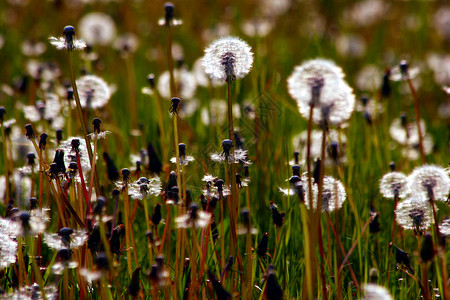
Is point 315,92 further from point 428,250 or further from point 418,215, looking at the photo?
point 418,215

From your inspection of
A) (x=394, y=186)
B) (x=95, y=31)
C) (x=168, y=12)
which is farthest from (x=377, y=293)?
(x=95, y=31)

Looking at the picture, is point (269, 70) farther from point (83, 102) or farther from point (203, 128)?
point (83, 102)

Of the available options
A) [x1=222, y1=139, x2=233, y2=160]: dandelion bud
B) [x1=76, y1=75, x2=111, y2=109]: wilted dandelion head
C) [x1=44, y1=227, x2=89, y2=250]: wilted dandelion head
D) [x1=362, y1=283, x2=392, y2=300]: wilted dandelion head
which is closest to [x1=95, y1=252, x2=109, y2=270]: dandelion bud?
[x1=44, y1=227, x2=89, y2=250]: wilted dandelion head

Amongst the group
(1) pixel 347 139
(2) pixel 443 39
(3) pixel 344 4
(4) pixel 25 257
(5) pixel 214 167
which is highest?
(3) pixel 344 4

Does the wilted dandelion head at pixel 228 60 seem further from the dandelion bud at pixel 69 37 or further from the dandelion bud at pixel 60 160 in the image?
the dandelion bud at pixel 60 160

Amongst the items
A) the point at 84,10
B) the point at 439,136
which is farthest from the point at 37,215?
the point at 84,10

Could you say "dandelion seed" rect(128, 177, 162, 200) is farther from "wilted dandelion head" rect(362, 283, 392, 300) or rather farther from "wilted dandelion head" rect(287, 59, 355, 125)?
"wilted dandelion head" rect(362, 283, 392, 300)
